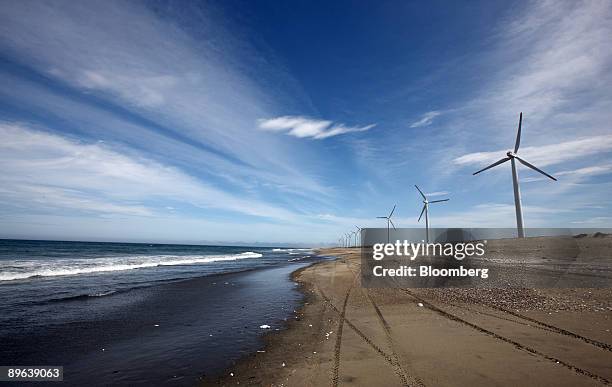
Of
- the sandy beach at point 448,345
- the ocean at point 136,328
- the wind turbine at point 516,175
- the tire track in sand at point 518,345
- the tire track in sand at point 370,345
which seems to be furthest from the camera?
the wind turbine at point 516,175

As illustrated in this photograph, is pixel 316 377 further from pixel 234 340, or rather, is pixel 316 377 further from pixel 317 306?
pixel 317 306

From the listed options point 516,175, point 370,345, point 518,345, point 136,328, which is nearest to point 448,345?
point 518,345

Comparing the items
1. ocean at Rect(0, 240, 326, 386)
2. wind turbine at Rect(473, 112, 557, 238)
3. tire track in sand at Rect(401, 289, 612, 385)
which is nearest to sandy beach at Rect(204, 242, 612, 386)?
tire track in sand at Rect(401, 289, 612, 385)

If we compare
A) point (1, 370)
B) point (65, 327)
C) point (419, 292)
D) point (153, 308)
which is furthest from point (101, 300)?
point (419, 292)

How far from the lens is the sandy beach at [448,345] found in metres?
6.72

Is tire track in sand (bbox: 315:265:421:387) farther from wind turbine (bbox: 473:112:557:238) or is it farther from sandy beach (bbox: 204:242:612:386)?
wind turbine (bbox: 473:112:557:238)

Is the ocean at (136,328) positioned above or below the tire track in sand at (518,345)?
below

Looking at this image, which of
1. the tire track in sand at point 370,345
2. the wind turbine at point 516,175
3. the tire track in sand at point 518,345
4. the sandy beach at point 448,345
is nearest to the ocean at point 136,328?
the sandy beach at point 448,345

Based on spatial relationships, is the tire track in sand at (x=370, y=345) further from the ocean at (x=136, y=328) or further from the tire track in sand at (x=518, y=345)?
the tire track in sand at (x=518, y=345)

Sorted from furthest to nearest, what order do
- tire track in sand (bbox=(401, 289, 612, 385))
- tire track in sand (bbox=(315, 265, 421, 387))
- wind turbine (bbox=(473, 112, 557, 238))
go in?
wind turbine (bbox=(473, 112, 557, 238)), tire track in sand (bbox=(315, 265, 421, 387)), tire track in sand (bbox=(401, 289, 612, 385))

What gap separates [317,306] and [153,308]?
8.31m

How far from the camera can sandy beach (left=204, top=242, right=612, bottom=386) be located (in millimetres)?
6719

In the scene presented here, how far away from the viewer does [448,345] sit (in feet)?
28.1

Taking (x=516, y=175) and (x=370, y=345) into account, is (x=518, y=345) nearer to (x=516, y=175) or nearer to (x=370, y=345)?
(x=370, y=345)
